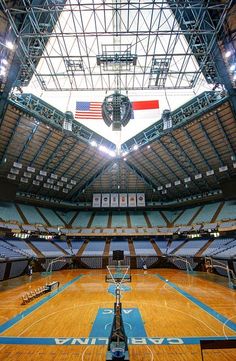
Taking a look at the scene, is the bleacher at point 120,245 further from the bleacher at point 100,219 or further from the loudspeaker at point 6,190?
the loudspeaker at point 6,190

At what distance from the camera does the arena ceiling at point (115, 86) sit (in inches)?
524

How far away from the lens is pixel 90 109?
19.8m

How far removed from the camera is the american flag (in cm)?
1970

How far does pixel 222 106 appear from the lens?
1866 cm

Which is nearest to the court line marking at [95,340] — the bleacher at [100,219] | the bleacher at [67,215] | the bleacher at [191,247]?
the bleacher at [191,247]

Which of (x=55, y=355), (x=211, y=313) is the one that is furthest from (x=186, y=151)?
(x=55, y=355)

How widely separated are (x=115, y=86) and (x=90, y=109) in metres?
3.31

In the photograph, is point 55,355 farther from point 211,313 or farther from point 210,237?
point 210,237

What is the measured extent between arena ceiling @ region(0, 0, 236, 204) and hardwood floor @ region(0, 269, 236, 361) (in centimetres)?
1550

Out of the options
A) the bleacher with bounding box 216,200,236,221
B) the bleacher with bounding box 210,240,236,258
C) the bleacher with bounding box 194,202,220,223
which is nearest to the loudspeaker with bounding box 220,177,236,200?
the bleacher with bounding box 216,200,236,221

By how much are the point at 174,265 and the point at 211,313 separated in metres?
20.1

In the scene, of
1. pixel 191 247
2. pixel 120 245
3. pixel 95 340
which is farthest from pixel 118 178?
pixel 95 340

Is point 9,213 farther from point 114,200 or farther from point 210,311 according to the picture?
point 210,311

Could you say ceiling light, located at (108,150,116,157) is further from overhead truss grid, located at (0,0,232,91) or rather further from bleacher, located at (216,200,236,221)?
bleacher, located at (216,200,236,221)
